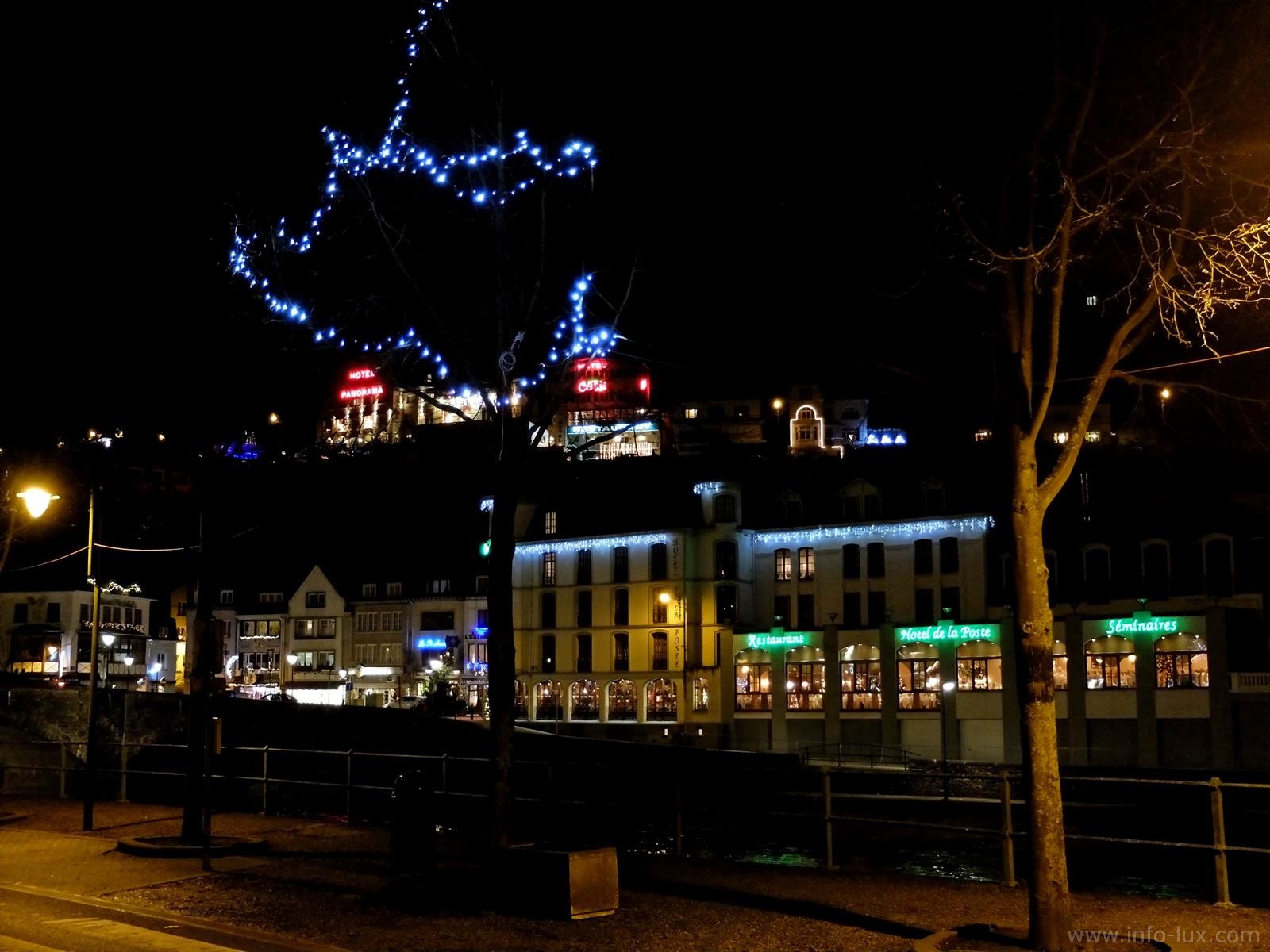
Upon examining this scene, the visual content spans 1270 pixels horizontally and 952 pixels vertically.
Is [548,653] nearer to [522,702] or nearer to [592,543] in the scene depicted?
[522,702]

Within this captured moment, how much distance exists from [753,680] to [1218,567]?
910 inches

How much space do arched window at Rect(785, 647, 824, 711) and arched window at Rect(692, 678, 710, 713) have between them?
4.72 metres

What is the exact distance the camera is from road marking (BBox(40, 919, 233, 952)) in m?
11.2

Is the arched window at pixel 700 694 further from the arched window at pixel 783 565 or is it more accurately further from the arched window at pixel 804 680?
the arched window at pixel 783 565

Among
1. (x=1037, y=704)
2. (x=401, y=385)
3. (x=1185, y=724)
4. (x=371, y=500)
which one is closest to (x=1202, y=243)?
(x=1037, y=704)

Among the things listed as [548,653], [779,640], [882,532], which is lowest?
[548,653]

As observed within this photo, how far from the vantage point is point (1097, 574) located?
2158 inches

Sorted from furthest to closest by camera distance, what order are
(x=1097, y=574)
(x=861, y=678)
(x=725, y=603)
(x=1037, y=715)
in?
(x=725, y=603), (x=861, y=678), (x=1097, y=574), (x=1037, y=715)

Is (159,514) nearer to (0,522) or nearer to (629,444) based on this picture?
(0,522)

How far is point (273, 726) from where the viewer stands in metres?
45.4

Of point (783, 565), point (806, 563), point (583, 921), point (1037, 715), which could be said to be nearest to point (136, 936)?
point (583, 921)

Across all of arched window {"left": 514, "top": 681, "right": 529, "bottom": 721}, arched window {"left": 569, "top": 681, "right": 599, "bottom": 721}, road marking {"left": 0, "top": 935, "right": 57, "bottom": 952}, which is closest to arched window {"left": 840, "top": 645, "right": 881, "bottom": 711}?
arched window {"left": 569, "top": 681, "right": 599, "bottom": 721}

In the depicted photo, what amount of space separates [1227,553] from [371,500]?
8047 centimetres

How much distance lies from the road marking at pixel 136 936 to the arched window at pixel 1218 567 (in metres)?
48.2
